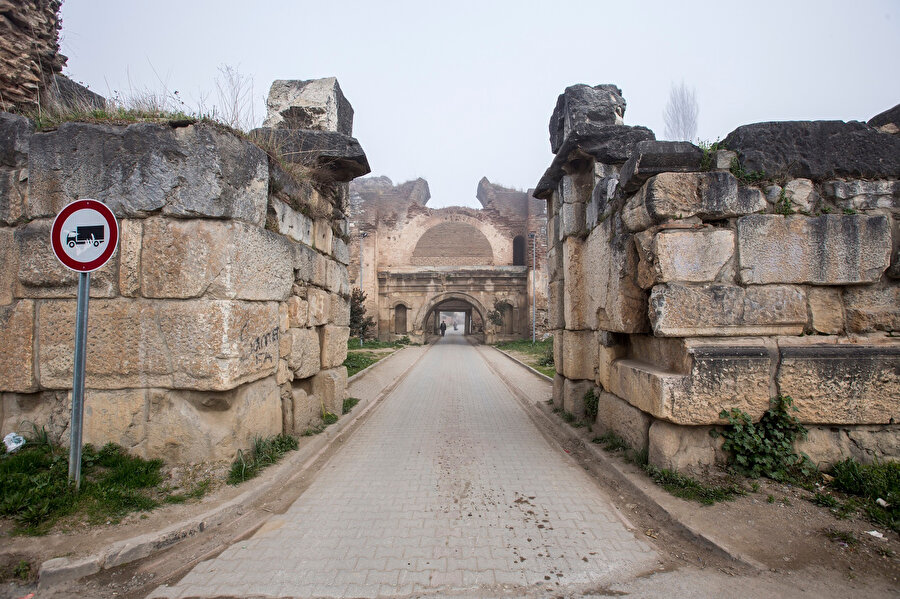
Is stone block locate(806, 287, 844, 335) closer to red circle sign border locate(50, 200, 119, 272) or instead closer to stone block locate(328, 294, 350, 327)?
stone block locate(328, 294, 350, 327)

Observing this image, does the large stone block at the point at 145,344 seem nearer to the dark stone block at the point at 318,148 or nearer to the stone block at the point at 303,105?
the dark stone block at the point at 318,148

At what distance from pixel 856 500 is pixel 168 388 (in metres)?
5.42

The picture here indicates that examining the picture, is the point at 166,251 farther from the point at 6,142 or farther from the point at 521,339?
the point at 521,339

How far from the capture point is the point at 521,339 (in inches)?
952

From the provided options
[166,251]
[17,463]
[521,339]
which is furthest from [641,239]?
[521,339]

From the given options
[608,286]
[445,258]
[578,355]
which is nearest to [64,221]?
[608,286]

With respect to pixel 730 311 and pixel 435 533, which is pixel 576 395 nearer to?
pixel 730 311

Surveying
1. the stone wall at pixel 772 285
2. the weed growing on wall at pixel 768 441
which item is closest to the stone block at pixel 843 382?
the stone wall at pixel 772 285

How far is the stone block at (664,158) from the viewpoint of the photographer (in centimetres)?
399

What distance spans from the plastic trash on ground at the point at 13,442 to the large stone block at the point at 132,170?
1.85m

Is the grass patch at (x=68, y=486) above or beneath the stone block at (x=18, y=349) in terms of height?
beneath

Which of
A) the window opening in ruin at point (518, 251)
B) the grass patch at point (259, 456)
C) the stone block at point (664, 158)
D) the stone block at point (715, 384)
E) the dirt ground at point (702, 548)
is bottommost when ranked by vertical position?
the dirt ground at point (702, 548)

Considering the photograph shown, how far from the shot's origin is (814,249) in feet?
12.3

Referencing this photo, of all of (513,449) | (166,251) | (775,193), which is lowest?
(513,449)
